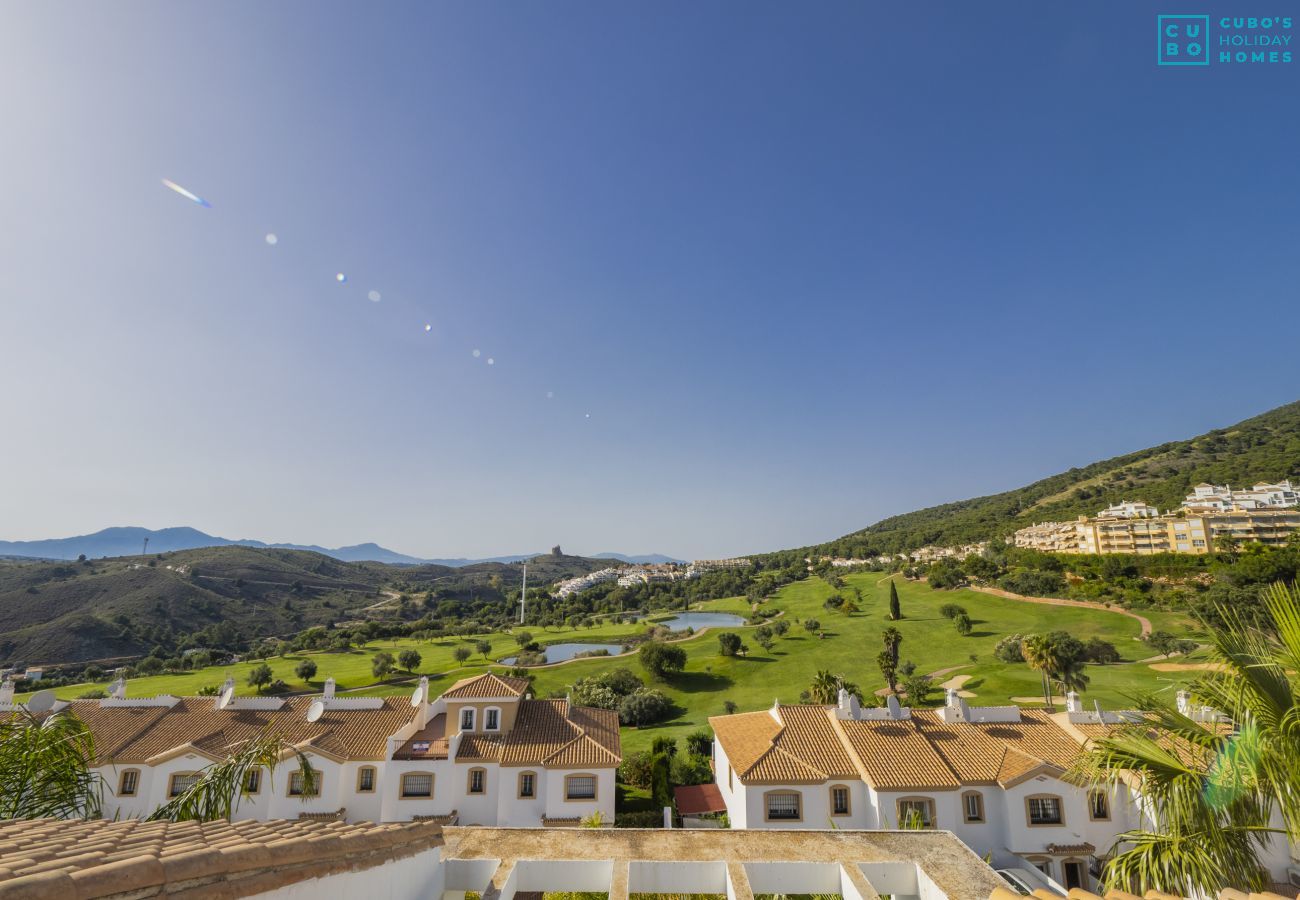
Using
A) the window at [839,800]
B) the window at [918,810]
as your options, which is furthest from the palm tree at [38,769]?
the window at [918,810]

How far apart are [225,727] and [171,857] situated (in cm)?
3967

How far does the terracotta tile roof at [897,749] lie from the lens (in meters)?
27.8

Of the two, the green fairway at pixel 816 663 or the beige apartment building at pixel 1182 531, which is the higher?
the beige apartment building at pixel 1182 531

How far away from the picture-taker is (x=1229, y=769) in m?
6.26

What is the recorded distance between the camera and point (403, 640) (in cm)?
11694

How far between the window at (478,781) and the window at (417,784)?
2.10 m

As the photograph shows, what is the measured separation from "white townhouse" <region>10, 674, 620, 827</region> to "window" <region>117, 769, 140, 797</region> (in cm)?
5

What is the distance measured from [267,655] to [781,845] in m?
119

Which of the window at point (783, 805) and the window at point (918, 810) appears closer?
the window at point (918, 810)

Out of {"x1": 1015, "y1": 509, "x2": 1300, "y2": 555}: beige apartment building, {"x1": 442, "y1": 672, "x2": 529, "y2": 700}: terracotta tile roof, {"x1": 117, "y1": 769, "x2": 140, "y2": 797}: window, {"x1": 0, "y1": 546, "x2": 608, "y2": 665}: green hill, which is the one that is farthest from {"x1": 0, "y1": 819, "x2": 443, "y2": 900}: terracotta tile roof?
{"x1": 1015, "y1": 509, "x2": 1300, "y2": 555}: beige apartment building

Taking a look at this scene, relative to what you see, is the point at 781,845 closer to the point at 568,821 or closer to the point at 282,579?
the point at 568,821

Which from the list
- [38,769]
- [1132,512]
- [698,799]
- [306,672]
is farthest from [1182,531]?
[306,672]

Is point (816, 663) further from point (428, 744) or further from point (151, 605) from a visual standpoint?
point (151, 605)

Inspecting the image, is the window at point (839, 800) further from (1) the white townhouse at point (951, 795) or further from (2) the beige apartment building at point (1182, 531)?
(2) the beige apartment building at point (1182, 531)
